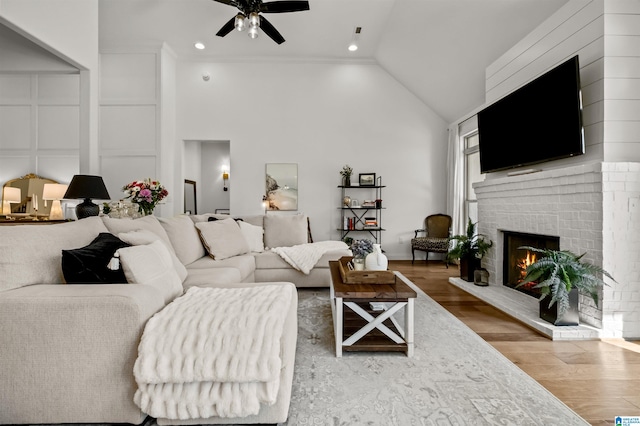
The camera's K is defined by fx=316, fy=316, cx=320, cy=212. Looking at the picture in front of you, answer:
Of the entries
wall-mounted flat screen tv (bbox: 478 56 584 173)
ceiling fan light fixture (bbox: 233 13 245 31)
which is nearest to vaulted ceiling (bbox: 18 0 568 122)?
wall-mounted flat screen tv (bbox: 478 56 584 173)

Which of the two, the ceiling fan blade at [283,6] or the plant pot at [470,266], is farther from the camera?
the plant pot at [470,266]

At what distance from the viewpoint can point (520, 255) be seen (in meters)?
3.50

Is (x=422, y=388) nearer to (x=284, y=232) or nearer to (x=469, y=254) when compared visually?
(x=469, y=254)

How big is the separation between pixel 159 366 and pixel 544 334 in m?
2.71

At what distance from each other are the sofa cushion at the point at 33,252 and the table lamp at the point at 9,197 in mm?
3958

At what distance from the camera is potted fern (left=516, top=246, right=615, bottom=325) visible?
7.79 feet

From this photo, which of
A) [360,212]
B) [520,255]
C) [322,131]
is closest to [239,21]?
[322,131]

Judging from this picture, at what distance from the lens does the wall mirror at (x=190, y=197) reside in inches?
263

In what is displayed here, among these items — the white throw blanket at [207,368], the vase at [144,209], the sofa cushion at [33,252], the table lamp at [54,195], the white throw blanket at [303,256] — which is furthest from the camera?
the table lamp at [54,195]

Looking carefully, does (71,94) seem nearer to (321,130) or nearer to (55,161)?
(55,161)

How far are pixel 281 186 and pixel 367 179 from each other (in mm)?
1660

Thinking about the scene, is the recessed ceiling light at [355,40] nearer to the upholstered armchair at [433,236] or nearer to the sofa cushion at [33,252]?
the upholstered armchair at [433,236]

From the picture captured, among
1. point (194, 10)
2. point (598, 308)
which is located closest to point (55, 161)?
point (194, 10)

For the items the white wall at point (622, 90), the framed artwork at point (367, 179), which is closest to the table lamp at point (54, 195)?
the framed artwork at point (367, 179)
